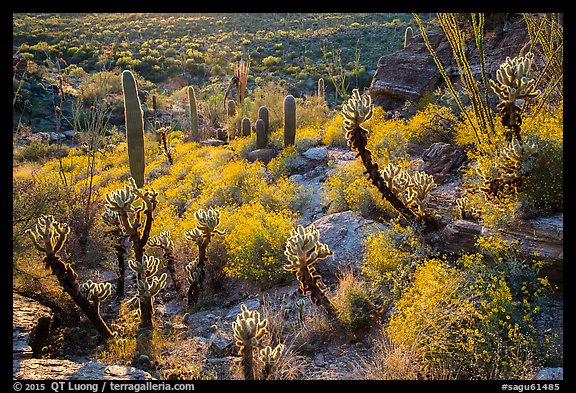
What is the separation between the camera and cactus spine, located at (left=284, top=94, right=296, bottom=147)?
449 inches

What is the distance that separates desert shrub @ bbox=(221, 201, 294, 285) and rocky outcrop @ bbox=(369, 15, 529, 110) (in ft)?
20.2

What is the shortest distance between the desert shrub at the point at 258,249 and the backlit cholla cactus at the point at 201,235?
0.44 m

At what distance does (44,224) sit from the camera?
4.39m

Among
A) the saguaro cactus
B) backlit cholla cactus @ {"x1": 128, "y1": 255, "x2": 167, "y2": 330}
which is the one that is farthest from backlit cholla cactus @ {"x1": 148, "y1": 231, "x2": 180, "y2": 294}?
the saguaro cactus

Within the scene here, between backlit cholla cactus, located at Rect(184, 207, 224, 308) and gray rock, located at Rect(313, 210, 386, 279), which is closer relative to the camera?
backlit cholla cactus, located at Rect(184, 207, 224, 308)

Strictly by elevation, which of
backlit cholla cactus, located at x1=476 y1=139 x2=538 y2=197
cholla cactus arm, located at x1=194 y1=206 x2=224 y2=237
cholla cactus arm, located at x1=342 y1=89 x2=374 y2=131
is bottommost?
cholla cactus arm, located at x1=194 y1=206 x2=224 y2=237

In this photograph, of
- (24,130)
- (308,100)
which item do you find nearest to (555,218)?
(308,100)

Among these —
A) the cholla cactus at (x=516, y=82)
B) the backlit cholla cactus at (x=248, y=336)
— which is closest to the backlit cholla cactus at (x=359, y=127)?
the cholla cactus at (x=516, y=82)

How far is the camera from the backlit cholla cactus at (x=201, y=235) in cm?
A: 571

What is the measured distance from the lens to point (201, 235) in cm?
597

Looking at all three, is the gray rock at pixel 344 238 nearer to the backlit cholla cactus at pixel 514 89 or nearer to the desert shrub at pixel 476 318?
the desert shrub at pixel 476 318

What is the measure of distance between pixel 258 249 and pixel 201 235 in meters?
0.97

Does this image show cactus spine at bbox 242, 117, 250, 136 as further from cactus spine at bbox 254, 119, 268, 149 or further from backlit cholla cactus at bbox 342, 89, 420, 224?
backlit cholla cactus at bbox 342, 89, 420, 224
